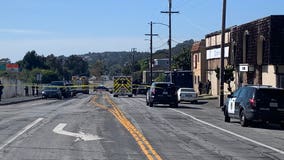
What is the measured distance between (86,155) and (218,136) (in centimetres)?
692

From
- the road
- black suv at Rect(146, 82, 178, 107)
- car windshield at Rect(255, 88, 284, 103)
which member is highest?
car windshield at Rect(255, 88, 284, 103)

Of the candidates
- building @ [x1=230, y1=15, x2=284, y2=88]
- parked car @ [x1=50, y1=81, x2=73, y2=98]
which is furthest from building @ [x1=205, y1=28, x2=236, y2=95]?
parked car @ [x1=50, y1=81, x2=73, y2=98]

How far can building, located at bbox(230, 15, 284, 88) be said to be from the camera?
4444 cm

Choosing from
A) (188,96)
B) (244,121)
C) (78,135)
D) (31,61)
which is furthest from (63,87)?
(31,61)

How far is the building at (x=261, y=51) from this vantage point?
44438mm

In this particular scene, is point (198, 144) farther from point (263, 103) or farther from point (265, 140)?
point (263, 103)

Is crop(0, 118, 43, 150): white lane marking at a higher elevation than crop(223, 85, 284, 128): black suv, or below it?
below

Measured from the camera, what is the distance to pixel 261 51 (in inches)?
1843

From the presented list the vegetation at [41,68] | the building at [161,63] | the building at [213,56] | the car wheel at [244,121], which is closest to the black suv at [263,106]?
the car wheel at [244,121]

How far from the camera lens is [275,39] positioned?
44562mm

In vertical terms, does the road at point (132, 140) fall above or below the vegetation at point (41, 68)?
below

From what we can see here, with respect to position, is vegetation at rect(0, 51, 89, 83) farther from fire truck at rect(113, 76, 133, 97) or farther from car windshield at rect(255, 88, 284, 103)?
car windshield at rect(255, 88, 284, 103)

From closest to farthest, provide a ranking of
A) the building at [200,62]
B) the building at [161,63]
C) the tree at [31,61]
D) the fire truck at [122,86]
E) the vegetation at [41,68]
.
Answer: the fire truck at [122,86], the building at [200,62], the vegetation at [41,68], the tree at [31,61], the building at [161,63]

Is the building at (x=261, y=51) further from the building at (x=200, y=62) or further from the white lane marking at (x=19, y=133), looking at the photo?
the white lane marking at (x=19, y=133)
